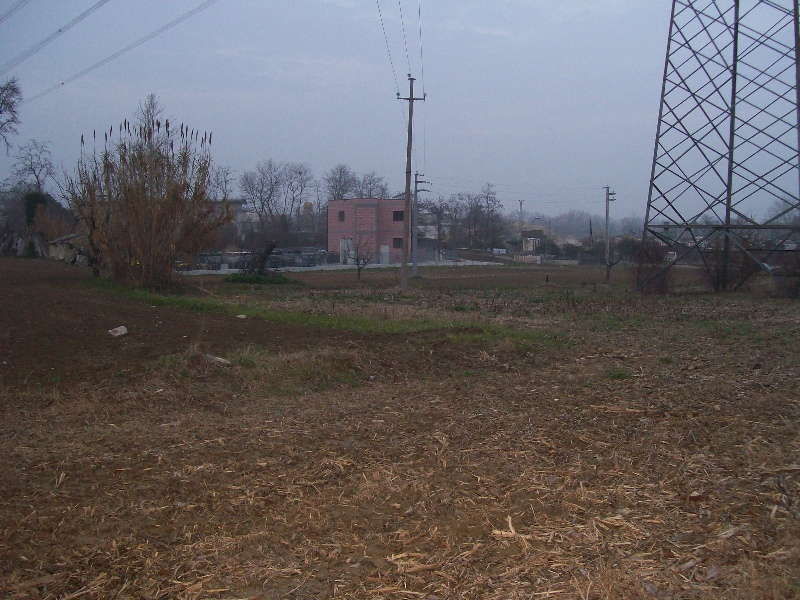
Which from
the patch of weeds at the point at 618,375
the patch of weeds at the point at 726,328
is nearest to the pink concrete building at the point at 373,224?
the patch of weeds at the point at 726,328

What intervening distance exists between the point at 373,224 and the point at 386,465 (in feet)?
224

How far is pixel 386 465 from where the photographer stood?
6.12 metres

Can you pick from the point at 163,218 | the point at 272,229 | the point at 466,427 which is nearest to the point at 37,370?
the point at 466,427

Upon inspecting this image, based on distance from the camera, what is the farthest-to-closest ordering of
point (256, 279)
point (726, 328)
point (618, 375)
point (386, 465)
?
point (256, 279), point (726, 328), point (618, 375), point (386, 465)

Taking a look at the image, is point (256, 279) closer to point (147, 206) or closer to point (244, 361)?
point (147, 206)

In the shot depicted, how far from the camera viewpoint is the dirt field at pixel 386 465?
415cm

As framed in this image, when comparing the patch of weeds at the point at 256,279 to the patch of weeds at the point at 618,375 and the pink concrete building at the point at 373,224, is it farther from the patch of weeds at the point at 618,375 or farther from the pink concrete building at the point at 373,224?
the pink concrete building at the point at 373,224

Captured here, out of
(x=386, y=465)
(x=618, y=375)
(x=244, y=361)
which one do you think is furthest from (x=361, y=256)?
(x=386, y=465)

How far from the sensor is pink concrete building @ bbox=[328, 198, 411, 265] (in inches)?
2891

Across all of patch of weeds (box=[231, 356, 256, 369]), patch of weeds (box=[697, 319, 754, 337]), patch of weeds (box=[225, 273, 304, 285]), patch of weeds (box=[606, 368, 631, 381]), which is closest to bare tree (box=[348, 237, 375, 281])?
patch of weeds (box=[225, 273, 304, 285])

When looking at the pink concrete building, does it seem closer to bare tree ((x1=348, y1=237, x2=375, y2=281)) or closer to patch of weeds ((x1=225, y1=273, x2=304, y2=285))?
bare tree ((x1=348, y1=237, x2=375, y2=281))

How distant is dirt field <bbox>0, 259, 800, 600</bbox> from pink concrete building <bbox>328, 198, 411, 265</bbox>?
202 feet

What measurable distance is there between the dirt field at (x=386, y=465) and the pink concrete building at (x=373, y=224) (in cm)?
6149

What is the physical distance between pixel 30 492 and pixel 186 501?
1144 mm
